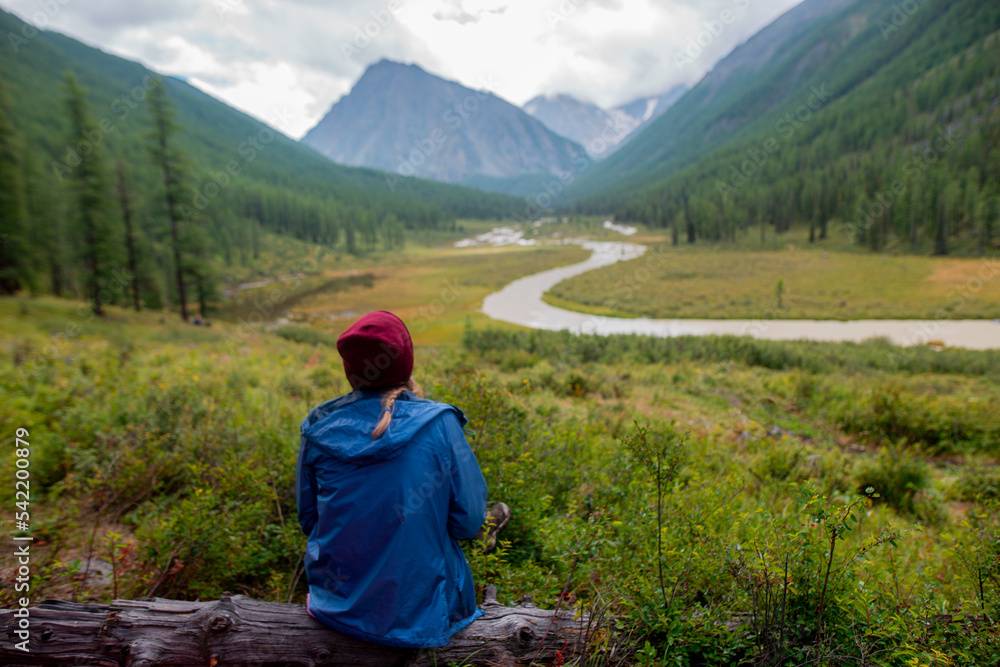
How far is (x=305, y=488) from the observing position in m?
2.60

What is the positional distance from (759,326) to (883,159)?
89907 millimetres

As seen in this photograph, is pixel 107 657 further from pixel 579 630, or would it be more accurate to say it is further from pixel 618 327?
pixel 618 327

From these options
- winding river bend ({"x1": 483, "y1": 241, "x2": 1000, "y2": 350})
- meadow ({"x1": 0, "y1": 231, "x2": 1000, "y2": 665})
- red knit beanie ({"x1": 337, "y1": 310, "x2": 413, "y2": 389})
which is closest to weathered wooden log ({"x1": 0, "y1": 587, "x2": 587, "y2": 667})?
meadow ({"x1": 0, "y1": 231, "x2": 1000, "y2": 665})

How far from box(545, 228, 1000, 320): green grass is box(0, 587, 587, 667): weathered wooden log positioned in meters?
39.4

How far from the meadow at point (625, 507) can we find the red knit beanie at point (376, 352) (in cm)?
148

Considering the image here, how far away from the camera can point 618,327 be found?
3591 centimetres

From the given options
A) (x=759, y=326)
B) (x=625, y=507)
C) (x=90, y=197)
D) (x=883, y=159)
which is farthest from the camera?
(x=883, y=159)

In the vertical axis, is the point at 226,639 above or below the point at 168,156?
below

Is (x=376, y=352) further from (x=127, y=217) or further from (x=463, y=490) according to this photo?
(x=127, y=217)

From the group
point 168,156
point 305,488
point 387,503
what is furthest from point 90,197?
point 387,503

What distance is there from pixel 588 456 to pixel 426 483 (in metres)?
3.21

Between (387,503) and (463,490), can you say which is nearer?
(387,503)

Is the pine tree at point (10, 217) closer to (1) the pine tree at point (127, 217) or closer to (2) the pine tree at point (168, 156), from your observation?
Result: (1) the pine tree at point (127, 217)

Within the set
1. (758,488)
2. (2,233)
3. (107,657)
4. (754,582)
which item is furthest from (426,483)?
(2,233)
